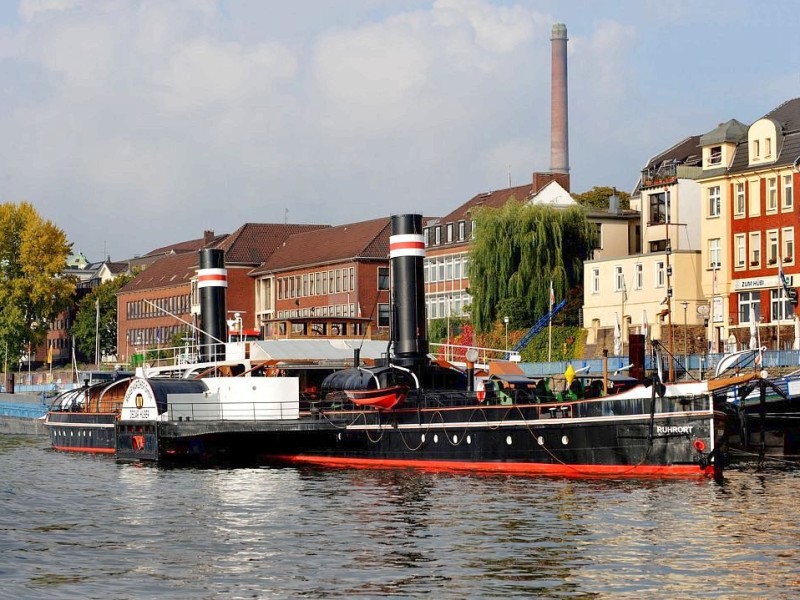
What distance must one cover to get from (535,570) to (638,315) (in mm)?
65672

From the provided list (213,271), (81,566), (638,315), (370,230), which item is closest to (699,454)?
(81,566)

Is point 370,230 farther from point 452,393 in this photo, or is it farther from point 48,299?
point 452,393

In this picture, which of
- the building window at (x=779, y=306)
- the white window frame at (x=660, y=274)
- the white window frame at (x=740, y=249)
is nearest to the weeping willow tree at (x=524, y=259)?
the white window frame at (x=660, y=274)

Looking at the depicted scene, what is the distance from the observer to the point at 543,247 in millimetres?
102312

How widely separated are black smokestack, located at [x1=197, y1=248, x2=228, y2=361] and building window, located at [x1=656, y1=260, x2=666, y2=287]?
101ft

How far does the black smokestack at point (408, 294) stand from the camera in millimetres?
53656

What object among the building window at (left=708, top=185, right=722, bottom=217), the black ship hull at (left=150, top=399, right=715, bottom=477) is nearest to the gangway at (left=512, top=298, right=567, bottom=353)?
the building window at (left=708, top=185, right=722, bottom=217)

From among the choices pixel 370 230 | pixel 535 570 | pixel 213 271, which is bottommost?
pixel 535 570

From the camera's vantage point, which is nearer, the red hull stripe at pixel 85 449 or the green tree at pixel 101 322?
the red hull stripe at pixel 85 449

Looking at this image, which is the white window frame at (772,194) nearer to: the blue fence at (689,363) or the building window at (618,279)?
the building window at (618,279)

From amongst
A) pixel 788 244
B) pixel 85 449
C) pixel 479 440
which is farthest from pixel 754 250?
pixel 479 440

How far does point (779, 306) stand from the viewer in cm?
8262

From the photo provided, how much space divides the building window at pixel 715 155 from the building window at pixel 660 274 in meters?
6.24

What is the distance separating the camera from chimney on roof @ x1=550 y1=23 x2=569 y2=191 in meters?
146
